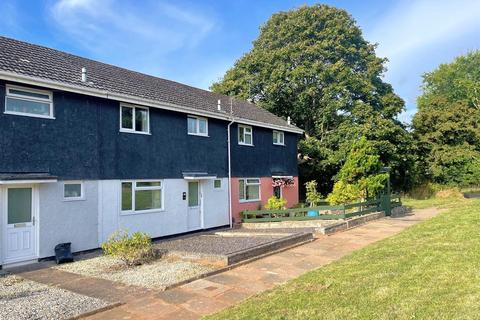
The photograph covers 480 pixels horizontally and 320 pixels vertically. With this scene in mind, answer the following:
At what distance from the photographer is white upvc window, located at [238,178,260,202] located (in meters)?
19.2

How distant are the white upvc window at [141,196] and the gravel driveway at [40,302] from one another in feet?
16.6

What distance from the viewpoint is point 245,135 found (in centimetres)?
1980

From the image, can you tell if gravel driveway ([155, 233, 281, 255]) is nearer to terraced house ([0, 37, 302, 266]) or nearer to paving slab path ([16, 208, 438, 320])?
paving slab path ([16, 208, 438, 320])

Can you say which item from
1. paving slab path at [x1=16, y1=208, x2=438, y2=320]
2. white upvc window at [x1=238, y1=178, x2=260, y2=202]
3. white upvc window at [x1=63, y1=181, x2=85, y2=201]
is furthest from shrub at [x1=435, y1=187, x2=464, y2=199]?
white upvc window at [x1=63, y1=181, x2=85, y2=201]

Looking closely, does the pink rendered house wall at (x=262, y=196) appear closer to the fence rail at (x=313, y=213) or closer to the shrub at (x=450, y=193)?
the fence rail at (x=313, y=213)

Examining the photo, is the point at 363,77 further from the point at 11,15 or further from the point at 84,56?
the point at 11,15

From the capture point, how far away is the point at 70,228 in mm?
11211

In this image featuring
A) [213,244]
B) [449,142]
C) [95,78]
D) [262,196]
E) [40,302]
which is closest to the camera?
[40,302]

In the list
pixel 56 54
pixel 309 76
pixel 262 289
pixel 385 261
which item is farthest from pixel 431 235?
pixel 309 76

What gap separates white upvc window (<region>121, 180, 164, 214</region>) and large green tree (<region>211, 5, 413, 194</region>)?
1587 cm

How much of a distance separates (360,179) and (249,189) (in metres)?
5.91

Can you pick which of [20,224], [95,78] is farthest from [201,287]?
[95,78]

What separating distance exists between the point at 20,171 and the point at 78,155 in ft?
6.05

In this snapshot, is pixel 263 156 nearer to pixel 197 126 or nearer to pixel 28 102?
pixel 197 126
